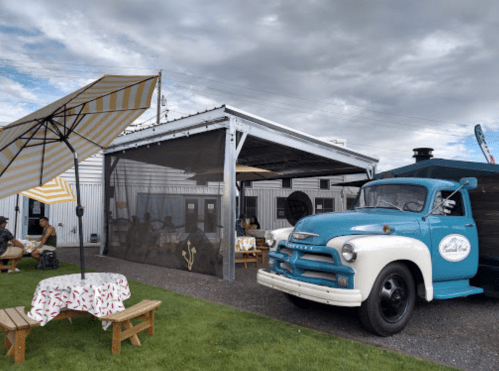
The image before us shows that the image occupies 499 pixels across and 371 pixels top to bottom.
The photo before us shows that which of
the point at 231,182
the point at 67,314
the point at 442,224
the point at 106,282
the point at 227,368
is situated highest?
the point at 231,182

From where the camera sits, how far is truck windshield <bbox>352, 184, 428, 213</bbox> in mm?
5593

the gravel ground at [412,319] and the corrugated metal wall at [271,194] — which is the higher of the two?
the corrugated metal wall at [271,194]

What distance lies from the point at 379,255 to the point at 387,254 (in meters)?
0.13

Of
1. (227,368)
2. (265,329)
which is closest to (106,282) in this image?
(227,368)

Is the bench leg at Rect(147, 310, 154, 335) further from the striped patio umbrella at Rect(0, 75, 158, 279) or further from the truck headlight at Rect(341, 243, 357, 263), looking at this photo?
the truck headlight at Rect(341, 243, 357, 263)

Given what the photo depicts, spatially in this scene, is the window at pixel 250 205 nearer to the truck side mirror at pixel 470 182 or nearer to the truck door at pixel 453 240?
the truck door at pixel 453 240

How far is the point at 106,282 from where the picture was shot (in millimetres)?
4355

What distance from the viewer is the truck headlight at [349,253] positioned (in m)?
4.45

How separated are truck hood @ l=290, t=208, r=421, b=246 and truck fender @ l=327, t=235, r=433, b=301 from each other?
136mm

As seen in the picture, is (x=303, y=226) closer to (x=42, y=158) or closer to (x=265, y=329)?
(x=265, y=329)

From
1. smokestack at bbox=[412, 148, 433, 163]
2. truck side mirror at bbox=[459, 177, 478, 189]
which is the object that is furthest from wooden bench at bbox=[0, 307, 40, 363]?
smokestack at bbox=[412, 148, 433, 163]

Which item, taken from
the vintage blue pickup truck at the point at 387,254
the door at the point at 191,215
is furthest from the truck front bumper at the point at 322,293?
the door at the point at 191,215

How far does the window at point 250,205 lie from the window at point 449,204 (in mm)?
13275

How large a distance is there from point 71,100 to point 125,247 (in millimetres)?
7525
